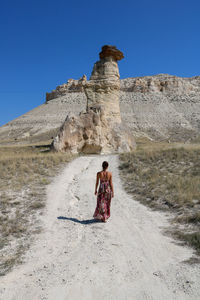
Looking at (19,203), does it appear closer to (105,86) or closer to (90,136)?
(90,136)

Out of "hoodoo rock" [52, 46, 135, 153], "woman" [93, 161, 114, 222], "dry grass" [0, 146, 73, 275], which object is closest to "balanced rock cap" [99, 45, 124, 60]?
"hoodoo rock" [52, 46, 135, 153]

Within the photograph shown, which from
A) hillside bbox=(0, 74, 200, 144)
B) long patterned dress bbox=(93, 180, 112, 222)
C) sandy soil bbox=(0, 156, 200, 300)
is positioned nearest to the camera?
sandy soil bbox=(0, 156, 200, 300)

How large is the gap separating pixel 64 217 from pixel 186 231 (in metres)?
2.97

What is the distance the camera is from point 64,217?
5938 millimetres

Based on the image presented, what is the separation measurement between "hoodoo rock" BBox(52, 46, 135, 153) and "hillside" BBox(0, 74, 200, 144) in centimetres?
2016

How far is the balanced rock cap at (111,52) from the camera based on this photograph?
23172 mm

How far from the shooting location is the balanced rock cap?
912 inches

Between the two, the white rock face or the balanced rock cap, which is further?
the white rock face

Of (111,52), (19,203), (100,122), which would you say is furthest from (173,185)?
(111,52)

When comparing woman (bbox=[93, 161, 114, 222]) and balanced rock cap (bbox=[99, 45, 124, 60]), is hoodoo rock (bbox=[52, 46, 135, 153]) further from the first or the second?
woman (bbox=[93, 161, 114, 222])

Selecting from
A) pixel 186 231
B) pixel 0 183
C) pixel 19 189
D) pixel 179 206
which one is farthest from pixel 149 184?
pixel 0 183

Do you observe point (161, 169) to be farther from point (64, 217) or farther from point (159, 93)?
point (159, 93)

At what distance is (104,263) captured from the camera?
3588 millimetres

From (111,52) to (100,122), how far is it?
7.87 metres
